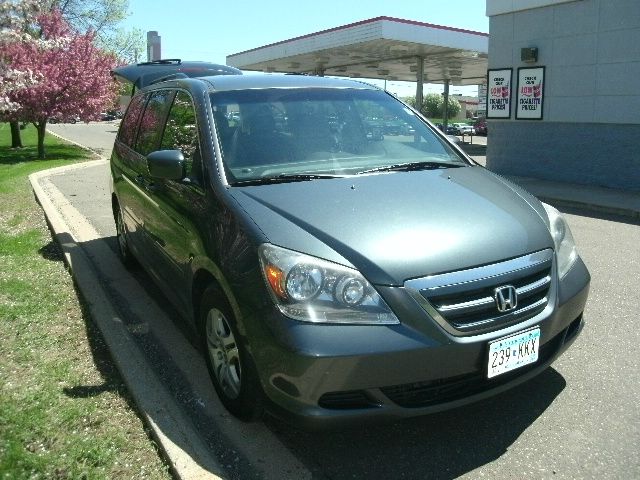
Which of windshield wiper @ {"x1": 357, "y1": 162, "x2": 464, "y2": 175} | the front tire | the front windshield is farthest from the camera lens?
the front tire

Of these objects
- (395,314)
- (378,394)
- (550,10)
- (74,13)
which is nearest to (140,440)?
(378,394)

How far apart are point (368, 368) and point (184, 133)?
2.25 m

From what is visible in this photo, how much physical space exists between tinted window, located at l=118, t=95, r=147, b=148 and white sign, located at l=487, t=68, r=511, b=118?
10954 mm

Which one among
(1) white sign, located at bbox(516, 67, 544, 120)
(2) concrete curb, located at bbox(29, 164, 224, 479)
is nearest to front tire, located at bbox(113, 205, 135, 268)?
→ (2) concrete curb, located at bbox(29, 164, 224, 479)

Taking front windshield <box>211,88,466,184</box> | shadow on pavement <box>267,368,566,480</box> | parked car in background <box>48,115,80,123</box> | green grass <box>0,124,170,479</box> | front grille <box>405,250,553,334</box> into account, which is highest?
parked car in background <box>48,115,80,123</box>

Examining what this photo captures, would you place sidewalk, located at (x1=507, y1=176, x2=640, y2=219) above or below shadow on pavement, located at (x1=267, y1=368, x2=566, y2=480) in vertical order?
above

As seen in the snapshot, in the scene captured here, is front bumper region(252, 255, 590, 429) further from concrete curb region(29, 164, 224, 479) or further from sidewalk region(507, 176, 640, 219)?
sidewalk region(507, 176, 640, 219)

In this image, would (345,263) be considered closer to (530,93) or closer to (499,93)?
(530,93)

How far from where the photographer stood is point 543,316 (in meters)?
2.89

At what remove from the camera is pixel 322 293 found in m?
2.62

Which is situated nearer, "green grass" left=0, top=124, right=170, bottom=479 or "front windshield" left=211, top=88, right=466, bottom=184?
"green grass" left=0, top=124, right=170, bottom=479

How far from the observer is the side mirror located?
3578 millimetres

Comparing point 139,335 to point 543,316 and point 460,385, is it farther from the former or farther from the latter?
point 543,316

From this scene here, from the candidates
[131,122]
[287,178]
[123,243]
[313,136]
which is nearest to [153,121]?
[131,122]
